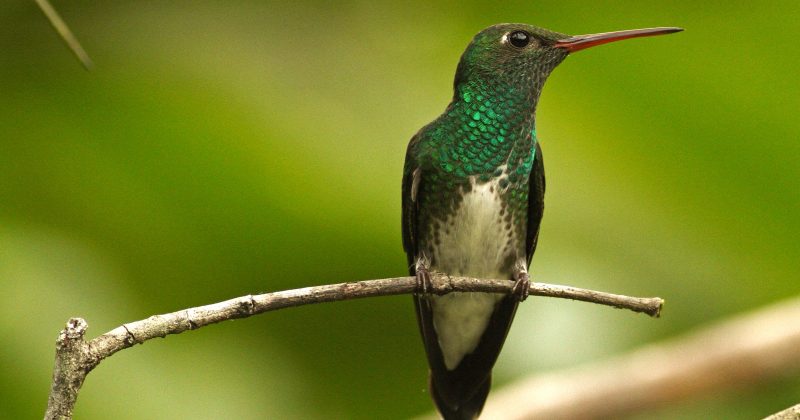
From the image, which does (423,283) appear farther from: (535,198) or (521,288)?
(535,198)

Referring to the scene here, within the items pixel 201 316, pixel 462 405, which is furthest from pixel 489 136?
pixel 201 316

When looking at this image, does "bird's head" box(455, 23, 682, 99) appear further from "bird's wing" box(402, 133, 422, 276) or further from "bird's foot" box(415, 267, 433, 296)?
"bird's foot" box(415, 267, 433, 296)

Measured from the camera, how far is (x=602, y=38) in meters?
1.75

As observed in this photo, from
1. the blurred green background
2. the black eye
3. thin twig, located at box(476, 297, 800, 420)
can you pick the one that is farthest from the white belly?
the blurred green background

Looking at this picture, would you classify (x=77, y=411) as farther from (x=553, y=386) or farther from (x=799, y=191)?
(x=799, y=191)

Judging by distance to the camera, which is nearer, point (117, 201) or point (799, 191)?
point (117, 201)

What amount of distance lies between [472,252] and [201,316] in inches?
42.3

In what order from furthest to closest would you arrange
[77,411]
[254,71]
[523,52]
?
1. [254,71]
2. [77,411]
3. [523,52]

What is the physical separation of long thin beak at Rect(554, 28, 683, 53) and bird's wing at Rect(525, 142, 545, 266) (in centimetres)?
23

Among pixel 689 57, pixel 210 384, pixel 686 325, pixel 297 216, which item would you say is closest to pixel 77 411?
pixel 210 384

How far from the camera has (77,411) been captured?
106 inches

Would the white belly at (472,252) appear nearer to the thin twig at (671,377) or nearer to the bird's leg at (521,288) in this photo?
the bird's leg at (521,288)

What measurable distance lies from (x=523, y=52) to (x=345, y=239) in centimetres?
109

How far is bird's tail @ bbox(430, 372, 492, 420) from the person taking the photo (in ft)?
6.91
